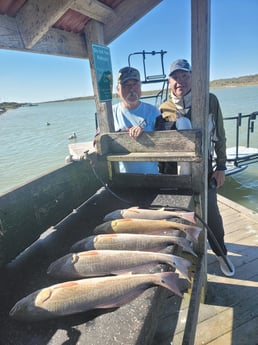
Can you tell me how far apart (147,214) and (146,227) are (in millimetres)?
159

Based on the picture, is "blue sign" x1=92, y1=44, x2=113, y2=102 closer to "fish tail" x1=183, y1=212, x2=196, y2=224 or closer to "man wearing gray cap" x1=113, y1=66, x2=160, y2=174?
"man wearing gray cap" x1=113, y1=66, x2=160, y2=174

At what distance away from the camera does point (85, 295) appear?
125 cm

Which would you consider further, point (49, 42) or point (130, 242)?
point (49, 42)

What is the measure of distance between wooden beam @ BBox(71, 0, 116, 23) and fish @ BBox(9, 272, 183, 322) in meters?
1.92

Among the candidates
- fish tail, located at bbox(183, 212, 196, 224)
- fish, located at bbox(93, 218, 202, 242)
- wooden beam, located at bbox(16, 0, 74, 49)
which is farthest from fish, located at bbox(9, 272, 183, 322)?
wooden beam, located at bbox(16, 0, 74, 49)

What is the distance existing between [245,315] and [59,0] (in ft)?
10.2

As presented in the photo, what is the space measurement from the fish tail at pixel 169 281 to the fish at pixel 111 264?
111 millimetres

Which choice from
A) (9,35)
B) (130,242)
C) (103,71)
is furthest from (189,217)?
(9,35)

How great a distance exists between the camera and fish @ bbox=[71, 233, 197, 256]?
5.34 feet

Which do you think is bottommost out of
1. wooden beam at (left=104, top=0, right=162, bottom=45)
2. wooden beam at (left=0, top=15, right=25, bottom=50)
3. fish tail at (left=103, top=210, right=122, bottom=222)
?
fish tail at (left=103, top=210, right=122, bottom=222)

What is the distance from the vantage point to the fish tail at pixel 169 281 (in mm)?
1251

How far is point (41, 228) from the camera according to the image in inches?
79.0

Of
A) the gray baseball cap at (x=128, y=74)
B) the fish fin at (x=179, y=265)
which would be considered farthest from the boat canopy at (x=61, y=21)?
the fish fin at (x=179, y=265)

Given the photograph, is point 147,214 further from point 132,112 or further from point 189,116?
point 132,112
